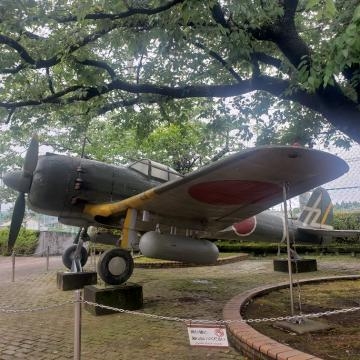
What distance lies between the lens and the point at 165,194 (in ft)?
21.7

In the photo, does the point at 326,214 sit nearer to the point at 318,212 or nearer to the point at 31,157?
the point at 318,212

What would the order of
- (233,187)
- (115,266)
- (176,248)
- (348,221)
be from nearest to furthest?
(233,187), (176,248), (115,266), (348,221)

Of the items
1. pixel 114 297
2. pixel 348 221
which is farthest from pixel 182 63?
pixel 348 221

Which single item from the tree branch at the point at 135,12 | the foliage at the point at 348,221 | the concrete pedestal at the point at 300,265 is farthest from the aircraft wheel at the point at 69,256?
the foliage at the point at 348,221

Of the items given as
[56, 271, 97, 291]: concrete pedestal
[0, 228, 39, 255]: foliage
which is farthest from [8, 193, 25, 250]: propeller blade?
[0, 228, 39, 255]: foliage

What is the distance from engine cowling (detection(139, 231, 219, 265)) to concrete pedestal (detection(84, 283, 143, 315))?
71 centimetres

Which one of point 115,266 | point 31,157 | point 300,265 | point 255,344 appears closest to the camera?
point 255,344

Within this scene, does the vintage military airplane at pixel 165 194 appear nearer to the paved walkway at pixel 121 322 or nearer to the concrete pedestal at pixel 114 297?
the concrete pedestal at pixel 114 297

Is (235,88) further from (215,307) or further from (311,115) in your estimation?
(215,307)

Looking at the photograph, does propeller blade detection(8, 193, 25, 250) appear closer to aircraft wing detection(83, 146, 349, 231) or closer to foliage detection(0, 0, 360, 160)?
aircraft wing detection(83, 146, 349, 231)

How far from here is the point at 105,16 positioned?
630 centimetres

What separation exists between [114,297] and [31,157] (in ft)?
11.7

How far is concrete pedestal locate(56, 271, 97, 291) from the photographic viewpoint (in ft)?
29.9

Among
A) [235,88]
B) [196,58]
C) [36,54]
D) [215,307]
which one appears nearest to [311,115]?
[235,88]
